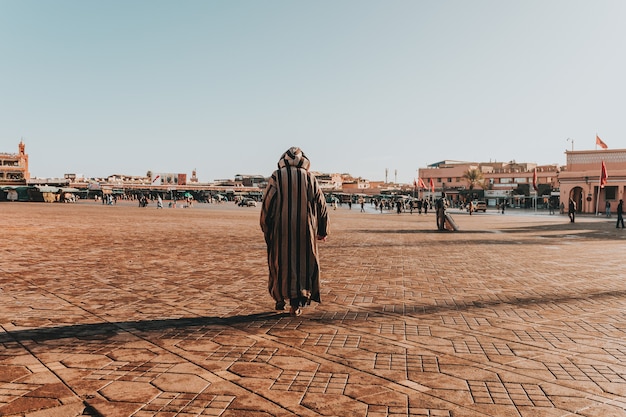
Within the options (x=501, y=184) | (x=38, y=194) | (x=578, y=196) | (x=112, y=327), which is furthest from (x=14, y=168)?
(x=112, y=327)

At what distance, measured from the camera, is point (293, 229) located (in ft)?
17.4

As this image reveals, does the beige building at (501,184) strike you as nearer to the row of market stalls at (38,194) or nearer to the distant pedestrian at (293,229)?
the row of market stalls at (38,194)

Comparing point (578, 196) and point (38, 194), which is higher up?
point (38, 194)

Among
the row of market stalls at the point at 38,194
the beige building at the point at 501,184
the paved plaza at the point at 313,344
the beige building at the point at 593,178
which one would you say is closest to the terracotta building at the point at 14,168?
the row of market stalls at the point at 38,194

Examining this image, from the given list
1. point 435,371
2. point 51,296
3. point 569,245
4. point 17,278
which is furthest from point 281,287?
point 569,245

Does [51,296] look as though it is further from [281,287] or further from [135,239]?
[135,239]

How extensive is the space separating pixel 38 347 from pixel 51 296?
241 cm

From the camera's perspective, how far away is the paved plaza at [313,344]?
3.10m

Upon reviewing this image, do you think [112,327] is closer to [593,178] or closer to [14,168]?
[593,178]

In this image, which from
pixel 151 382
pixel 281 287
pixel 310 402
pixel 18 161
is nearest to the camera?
pixel 310 402

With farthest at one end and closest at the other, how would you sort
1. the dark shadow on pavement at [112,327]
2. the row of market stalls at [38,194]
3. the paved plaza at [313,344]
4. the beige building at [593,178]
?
the row of market stalls at [38,194] → the beige building at [593,178] → the dark shadow on pavement at [112,327] → the paved plaza at [313,344]

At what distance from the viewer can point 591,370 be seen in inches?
149

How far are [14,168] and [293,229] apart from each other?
13018 cm

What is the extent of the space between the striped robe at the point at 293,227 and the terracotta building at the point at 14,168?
399 ft
